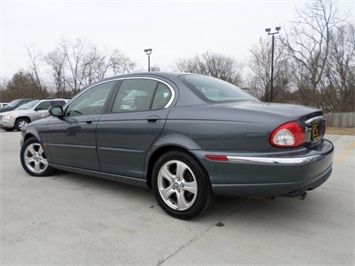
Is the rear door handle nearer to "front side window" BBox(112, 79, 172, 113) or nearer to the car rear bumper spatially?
"front side window" BBox(112, 79, 172, 113)

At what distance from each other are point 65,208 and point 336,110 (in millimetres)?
23216

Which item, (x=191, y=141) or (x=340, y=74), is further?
(x=340, y=74)

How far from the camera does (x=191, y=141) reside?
2715mm

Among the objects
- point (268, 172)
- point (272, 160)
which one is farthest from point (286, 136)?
point (268, 172)

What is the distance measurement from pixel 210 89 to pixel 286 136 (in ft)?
3.65

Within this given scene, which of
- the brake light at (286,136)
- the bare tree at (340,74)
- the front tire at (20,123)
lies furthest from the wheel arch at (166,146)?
the bare tree at (340,74)

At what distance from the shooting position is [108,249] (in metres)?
2.36

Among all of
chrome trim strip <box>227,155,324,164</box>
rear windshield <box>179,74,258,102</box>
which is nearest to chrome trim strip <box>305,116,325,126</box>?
chrome trim strip <box>227,155,324,164</box>

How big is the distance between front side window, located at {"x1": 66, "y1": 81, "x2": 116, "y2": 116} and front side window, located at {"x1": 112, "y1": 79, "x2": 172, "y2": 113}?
10.6 inches

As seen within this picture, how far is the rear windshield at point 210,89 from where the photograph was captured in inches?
117

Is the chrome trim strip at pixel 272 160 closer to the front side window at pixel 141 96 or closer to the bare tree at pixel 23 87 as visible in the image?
the front side window at pixel 141 96

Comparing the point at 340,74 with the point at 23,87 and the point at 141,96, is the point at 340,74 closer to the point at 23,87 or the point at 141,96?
the point at 141,96

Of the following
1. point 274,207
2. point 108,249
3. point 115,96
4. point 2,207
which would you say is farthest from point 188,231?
point 2,207

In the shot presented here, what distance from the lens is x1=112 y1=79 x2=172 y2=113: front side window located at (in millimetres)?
3117
